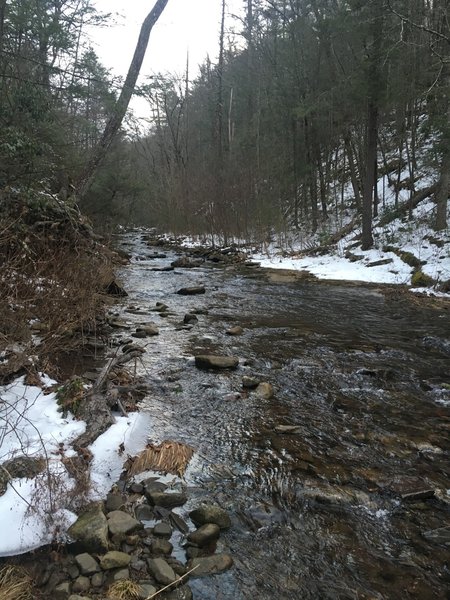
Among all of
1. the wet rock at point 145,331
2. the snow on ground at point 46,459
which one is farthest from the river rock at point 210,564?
the wet rock at point 145,331

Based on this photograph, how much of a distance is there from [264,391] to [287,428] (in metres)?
0.92

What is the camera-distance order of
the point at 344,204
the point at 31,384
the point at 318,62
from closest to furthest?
1. the point at 31,384
2. the point at 318,62
3. the point at 344,204

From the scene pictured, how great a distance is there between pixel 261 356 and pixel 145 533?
411cm

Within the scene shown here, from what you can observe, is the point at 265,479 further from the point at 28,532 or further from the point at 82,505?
the point at 28,532

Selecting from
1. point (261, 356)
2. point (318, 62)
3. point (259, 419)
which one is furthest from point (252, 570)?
point (318, 62)

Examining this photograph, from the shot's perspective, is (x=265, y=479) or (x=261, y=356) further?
(x=261, y=356)

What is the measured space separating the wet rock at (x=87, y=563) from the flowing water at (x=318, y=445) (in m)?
0.60

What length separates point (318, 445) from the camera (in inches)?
163

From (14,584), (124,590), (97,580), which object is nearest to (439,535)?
(124,590)

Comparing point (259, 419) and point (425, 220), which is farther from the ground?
point (425, 220)

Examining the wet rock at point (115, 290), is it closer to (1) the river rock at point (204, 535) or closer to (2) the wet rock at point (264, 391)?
(2) the wet rock at point (264, 391)

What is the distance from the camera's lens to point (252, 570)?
266cm

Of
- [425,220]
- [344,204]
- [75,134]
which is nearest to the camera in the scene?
[75,134]

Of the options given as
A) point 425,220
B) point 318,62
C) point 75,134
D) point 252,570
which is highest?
point 318,62
